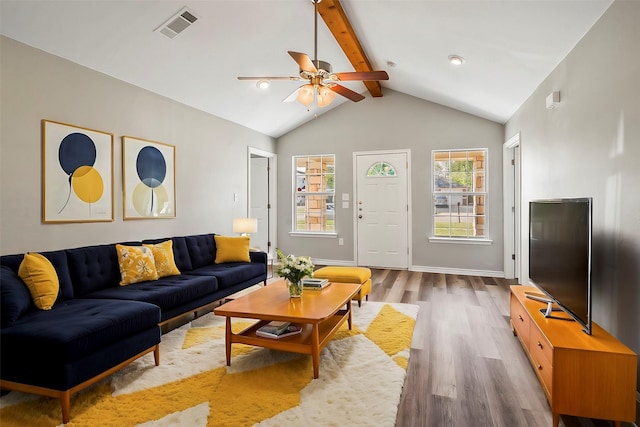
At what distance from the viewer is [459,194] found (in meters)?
6.12

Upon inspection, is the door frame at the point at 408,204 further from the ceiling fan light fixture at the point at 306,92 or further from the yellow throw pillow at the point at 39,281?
the yellow throw pillow at the point at 39,281

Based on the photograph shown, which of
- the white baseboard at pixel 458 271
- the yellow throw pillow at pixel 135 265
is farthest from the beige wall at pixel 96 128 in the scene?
the white baseboard at pixel 458 271

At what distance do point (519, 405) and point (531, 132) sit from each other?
3148mm

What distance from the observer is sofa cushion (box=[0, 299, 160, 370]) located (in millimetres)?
2049

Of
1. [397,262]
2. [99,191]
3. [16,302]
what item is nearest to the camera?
[16,302]

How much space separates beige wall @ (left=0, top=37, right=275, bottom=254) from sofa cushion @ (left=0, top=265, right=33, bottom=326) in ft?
1.62

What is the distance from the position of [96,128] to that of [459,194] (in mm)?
5138

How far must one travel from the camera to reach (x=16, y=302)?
2365 mm

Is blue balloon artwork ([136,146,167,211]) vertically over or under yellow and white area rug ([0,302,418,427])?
over

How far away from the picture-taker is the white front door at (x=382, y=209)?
252 inches

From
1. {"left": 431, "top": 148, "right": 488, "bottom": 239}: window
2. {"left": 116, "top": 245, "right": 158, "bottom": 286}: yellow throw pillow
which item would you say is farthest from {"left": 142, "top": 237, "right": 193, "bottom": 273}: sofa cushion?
{"left": 431, "top": 148, "right": 488, "bottom": 239}: window

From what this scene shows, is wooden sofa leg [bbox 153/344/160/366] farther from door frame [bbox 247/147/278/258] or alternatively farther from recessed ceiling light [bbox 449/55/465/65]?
door frame [bbox 247/147/278/258]

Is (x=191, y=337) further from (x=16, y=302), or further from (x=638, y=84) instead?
(x=638, y=84)

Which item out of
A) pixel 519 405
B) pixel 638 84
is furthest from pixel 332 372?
pixel 638 84
